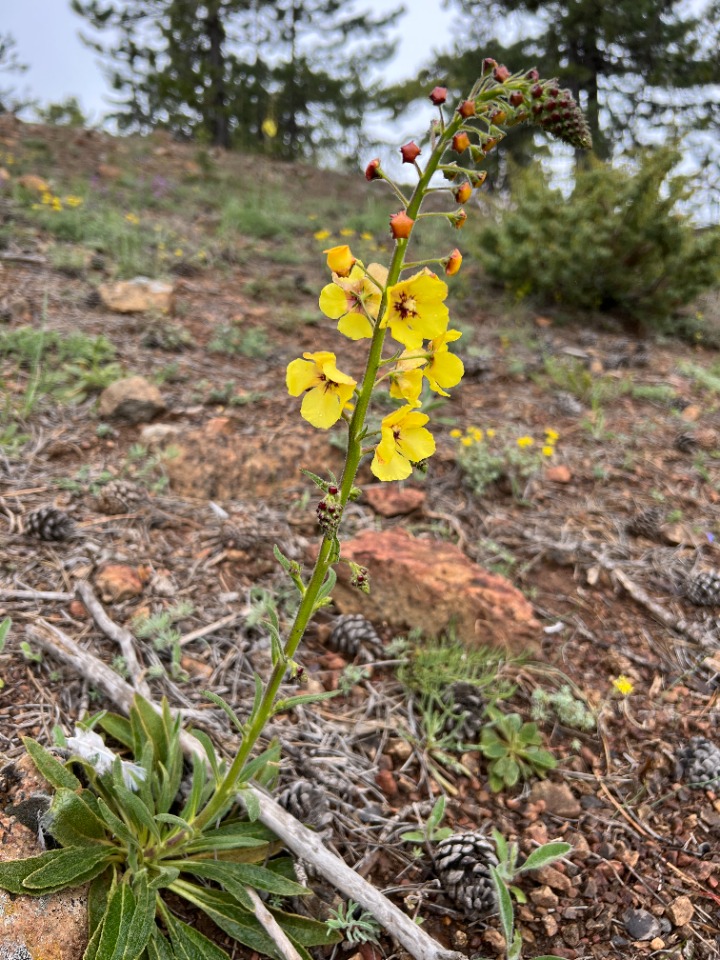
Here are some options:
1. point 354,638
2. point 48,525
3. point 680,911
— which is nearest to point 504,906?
point 680,911

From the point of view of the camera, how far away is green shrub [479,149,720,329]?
604cm

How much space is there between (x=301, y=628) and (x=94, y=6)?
57.2 feet

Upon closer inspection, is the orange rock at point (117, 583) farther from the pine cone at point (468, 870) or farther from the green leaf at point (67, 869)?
the pine cone at point (468, 870)

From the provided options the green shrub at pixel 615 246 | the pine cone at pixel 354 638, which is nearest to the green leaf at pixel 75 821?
the pine cone at pixel 354 638

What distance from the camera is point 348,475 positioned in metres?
1.53

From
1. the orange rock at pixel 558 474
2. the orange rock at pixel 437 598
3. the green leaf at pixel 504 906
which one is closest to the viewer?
the green leaf at pixel 504 906

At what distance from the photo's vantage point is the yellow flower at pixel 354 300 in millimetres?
1551

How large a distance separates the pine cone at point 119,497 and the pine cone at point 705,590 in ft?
8.86

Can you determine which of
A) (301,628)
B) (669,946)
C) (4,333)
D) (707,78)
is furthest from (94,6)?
(669,946)

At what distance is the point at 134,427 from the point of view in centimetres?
364

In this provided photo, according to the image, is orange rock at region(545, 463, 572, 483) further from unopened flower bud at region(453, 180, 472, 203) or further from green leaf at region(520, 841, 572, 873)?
unopened flower bud at region(453, 180, 472, 203)

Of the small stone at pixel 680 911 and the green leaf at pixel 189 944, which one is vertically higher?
the small stone at pixel 680 911

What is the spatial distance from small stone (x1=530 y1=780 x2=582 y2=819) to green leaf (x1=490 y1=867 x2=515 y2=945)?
0.43 meters

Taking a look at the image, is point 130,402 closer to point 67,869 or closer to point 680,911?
point 67,869
